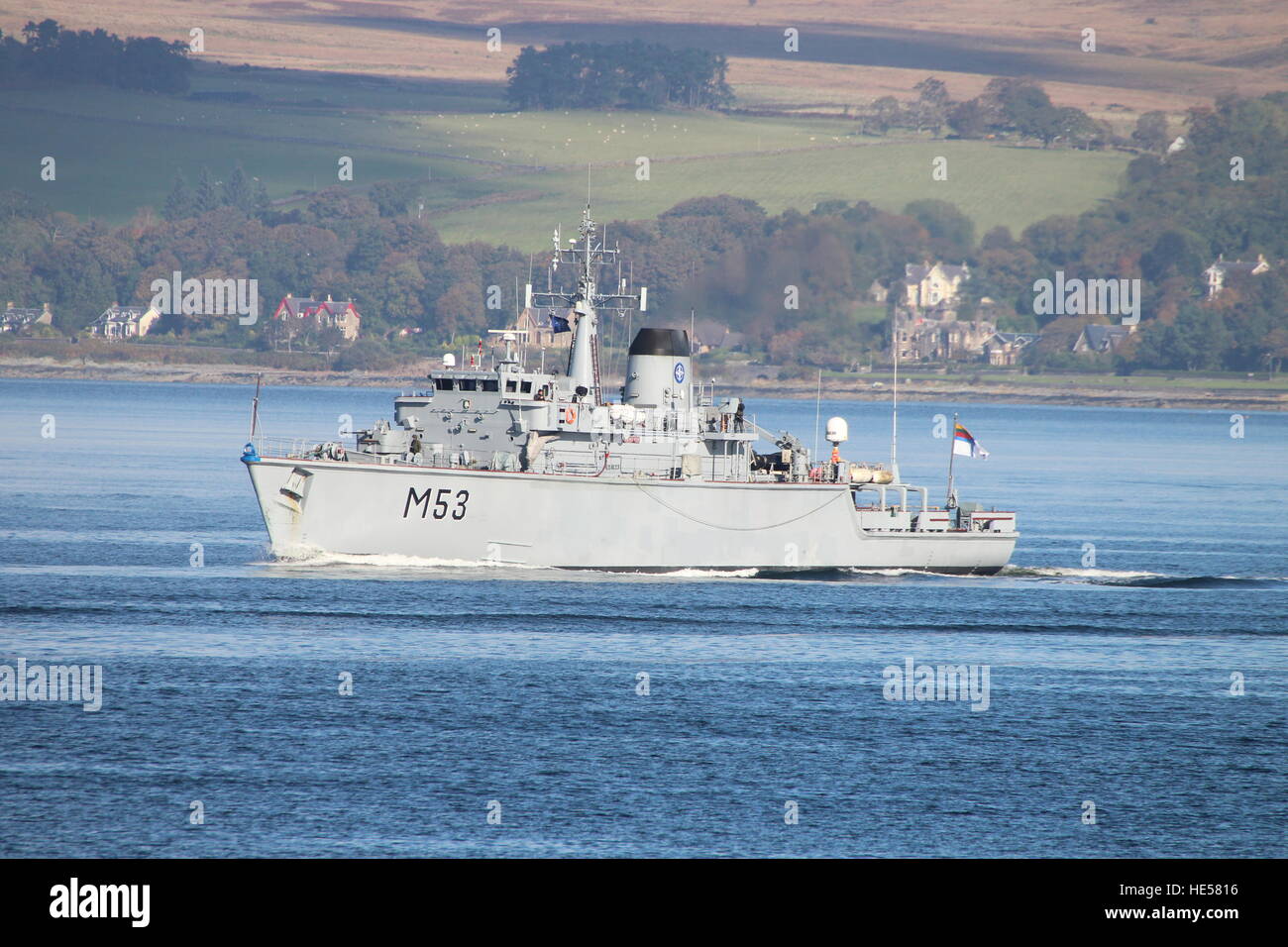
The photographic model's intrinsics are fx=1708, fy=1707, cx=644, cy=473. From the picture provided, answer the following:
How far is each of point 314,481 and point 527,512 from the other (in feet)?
20.6

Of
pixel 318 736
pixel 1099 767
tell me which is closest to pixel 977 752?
pixel 1099 767

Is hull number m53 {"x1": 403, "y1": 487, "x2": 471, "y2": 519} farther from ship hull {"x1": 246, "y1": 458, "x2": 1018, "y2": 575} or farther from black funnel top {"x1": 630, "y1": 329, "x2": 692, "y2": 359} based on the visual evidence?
black funnel top {"x1": 630, "y1": 329, "x2": 692, "y2": 359}

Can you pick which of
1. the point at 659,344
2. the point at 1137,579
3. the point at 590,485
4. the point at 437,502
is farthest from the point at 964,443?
the point at 437,502

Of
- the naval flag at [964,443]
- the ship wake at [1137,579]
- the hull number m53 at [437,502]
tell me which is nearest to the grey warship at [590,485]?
the hull number m53 at [437,502]

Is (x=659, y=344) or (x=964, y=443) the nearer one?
(x=964, y=443)

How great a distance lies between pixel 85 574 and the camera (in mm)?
50250

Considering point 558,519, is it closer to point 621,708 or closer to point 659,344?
point 659,344

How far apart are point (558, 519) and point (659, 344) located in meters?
9.25

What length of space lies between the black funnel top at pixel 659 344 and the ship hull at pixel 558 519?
6.72 meters

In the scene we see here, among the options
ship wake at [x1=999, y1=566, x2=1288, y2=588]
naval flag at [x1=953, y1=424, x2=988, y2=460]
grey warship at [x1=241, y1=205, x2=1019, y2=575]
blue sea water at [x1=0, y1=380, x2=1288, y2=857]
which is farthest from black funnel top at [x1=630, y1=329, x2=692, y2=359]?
ship wake at [x1=999, y1=566, x2=1288, y2=588]

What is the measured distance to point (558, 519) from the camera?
2012 inches

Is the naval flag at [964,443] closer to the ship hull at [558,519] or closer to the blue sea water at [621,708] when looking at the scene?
the ship hull at [558,519]

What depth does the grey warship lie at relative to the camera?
49781 mm
